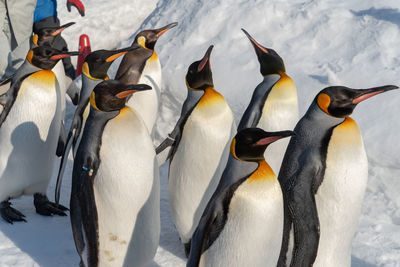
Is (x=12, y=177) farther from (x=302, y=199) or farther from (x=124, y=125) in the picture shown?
(x=302, y=199)

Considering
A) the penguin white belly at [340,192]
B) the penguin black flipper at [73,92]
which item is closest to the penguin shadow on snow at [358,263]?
the penguin white belly at [340,192]

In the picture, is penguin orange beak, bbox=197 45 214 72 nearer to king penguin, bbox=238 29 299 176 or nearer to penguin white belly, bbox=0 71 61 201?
king penguin, bbox=238 29 299 176

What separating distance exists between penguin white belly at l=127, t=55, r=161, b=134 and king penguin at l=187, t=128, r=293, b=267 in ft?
6.31

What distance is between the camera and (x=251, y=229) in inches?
86.0

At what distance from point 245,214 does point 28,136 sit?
1.88 m

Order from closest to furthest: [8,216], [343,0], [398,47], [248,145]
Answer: [248,145], [8,216], [398,47], [343,0]

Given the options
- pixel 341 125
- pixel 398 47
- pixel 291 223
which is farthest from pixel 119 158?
pixel 398 47

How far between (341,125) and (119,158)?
112cm

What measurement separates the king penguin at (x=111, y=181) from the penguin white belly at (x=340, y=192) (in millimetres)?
A: 904

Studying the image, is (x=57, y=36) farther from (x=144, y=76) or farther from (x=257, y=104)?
(x=257, y=104)

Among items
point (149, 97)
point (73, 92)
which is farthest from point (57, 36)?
point (149, 97)

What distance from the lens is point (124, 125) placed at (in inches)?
103

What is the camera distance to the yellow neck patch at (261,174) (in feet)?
7.13

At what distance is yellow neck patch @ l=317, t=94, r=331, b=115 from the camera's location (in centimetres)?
254
